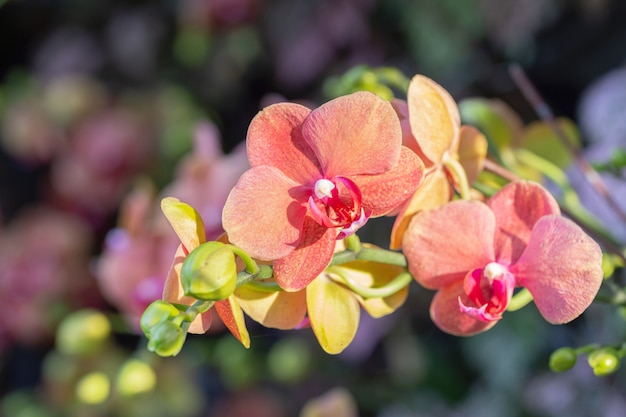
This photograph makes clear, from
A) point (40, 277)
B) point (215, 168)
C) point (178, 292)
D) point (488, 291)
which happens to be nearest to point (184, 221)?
point (178, 292)

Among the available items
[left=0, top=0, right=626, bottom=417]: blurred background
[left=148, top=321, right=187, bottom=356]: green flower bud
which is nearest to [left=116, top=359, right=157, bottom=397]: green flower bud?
[left=0, top=0, right=626, bottom=417]: blurred background

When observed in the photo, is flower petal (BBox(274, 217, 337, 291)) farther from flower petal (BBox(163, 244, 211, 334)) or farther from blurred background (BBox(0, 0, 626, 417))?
blurred background (BBox(0, 0, 626, 417))

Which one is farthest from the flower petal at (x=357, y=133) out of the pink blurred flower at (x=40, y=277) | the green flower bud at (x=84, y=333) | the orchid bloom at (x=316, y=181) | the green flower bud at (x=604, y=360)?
the pink blurred flower at (x=40, y=277)

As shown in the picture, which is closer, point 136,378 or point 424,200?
point 424,200

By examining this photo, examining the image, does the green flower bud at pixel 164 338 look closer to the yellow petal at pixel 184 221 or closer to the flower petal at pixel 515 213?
the yellow petal at pixel 184 221

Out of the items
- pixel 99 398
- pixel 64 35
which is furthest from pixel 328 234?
pixel 64 35

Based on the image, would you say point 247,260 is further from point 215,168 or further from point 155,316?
point 215,168

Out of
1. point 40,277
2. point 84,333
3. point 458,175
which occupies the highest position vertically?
point 458,175
